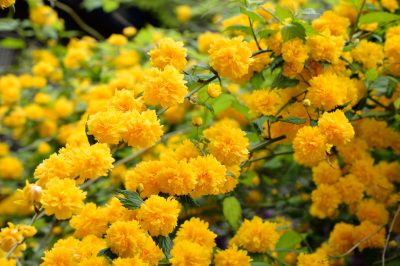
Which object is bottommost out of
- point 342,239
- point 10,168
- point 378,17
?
point 10,168

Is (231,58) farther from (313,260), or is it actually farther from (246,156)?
(313,260)

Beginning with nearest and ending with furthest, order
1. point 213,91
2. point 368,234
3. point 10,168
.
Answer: point 213,91
point 368,234
point 10,168

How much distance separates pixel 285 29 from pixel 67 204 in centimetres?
57

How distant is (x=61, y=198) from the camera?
905 millimetres

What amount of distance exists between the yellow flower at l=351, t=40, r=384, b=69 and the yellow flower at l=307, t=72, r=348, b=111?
0.18m

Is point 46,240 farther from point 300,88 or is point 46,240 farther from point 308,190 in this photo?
point 300,88

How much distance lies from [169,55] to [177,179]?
0.27 meters

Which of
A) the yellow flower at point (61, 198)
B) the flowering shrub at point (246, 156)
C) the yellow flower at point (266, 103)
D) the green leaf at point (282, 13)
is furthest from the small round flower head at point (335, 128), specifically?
the yellow flower at point (61, 198)

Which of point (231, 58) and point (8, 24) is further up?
point (231, 58)

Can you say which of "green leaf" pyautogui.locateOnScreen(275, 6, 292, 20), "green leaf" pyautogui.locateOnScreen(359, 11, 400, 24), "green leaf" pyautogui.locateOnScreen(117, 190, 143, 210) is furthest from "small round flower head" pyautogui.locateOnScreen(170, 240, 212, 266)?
"green leaf" pyautogui.locateOnScreen(359, 11, 400, 24)

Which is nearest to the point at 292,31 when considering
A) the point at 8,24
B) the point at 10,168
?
the point at 10,168

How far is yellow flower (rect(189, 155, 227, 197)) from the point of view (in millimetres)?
958

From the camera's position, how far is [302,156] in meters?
1.06

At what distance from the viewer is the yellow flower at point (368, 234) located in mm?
1261
